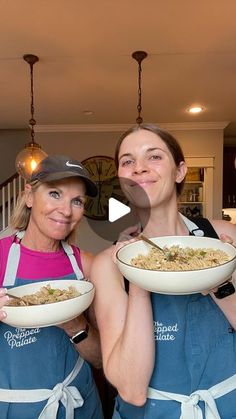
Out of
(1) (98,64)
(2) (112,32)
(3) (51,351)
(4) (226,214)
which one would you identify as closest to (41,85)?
(1) (98,64)

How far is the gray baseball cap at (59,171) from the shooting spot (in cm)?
110

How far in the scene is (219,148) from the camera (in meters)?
5.03

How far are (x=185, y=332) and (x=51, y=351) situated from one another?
0.41m

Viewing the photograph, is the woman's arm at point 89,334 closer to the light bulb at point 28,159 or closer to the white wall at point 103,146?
the light bulb at point 28,159

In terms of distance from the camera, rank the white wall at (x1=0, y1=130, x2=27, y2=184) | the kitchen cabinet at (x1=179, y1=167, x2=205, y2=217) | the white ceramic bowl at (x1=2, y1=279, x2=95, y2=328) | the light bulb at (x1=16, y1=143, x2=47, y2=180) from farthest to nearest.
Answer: the white wall at (x1=0, y1=130, x2=27, y2=184) < the kitchen cabinet at (x1=179, y1=167, x2=205, y2=217) < the light bulb at (x1=16, y1=143, x2=47, y2=180) < the white ceramic bowl at (x1=2, y1=279, x2=95, y2=328)

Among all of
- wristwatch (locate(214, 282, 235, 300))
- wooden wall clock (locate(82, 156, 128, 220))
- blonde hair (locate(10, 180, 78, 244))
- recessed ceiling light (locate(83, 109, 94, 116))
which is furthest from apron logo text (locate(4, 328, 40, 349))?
wooden wall clock (locate(82, 156, 128, 220))

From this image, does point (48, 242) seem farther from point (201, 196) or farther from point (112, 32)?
point (201, 196)

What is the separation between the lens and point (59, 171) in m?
1.11

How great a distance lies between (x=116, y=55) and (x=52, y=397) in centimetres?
248

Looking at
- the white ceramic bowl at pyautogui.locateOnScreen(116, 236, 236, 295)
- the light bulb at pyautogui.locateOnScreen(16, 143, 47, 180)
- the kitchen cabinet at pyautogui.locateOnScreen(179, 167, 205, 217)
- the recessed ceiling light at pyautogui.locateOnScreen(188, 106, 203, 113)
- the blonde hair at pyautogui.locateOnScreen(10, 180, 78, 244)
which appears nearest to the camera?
the white ceramic bowl at pyautogui.locateOnScreen(116, 236, 236, 295)

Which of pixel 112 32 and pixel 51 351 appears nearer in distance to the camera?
pixel 51 351

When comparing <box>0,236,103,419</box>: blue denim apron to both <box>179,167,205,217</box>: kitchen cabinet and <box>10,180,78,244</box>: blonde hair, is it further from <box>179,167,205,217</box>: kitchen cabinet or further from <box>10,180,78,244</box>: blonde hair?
<box>179,167,205,217</box>: kitchen cabinet

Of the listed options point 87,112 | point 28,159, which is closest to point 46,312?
point 28,159

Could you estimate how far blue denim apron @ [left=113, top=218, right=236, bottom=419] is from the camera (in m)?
0.83
